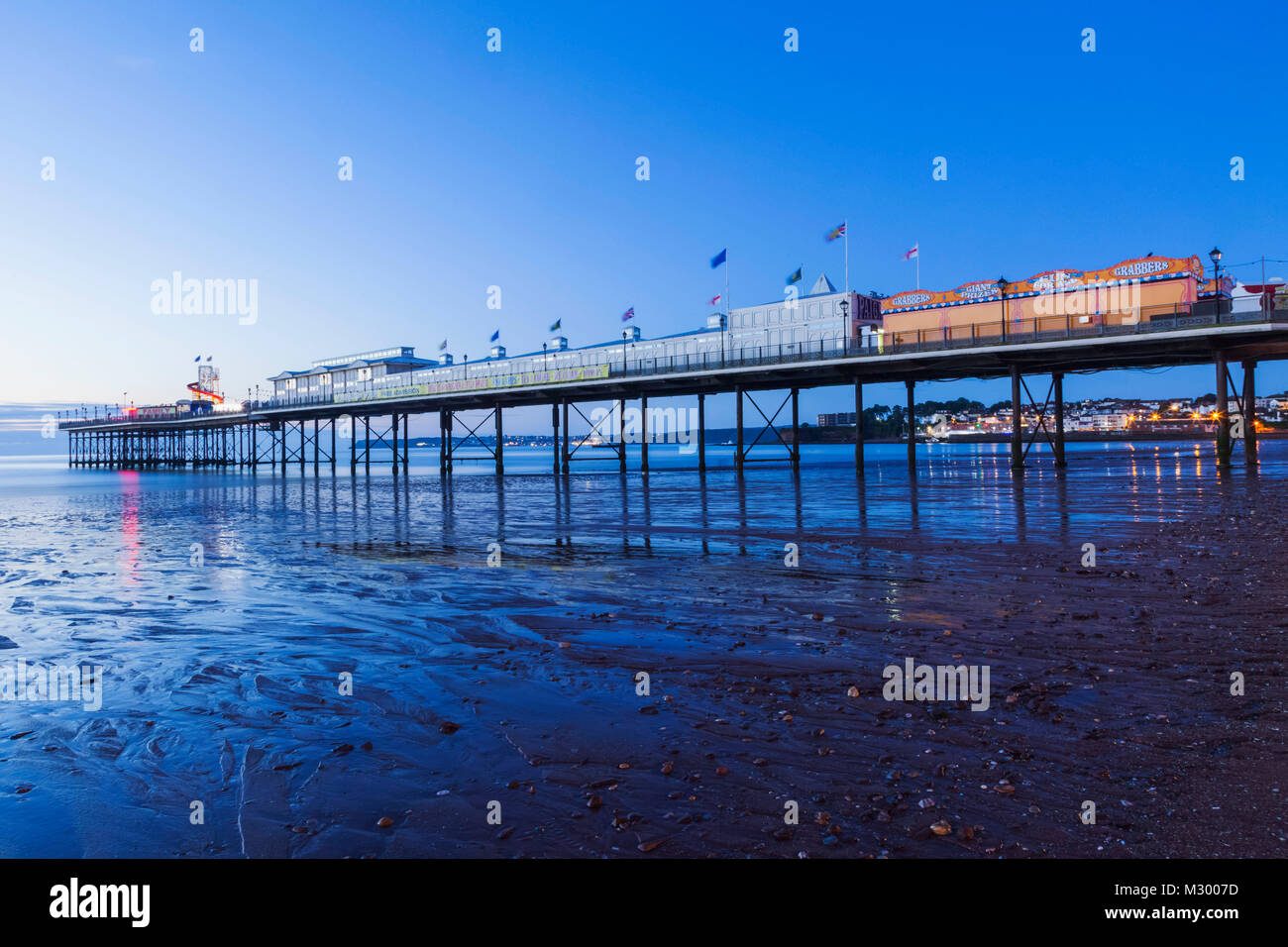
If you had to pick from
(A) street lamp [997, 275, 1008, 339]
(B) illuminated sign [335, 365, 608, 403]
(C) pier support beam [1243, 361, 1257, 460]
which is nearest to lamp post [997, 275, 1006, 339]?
(A) street lamp [997, 275, 1008, 339]

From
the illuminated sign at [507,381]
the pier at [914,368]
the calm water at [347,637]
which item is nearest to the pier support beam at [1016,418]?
the pier at [914,368]

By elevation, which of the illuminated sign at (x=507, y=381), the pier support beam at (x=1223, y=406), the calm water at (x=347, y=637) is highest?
the illuminated sign at (x=507, y=381)

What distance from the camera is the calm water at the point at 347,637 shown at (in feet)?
13.8

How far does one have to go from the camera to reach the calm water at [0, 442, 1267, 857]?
4.20 metres

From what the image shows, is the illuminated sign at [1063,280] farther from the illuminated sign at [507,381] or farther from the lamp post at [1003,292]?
the illuminated sign at [507,381]

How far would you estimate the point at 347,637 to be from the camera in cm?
831

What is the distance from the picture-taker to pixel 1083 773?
13.5ft

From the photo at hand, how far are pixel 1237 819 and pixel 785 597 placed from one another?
6152 mm

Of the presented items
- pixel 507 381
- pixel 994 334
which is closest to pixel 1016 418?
pixel 994 334

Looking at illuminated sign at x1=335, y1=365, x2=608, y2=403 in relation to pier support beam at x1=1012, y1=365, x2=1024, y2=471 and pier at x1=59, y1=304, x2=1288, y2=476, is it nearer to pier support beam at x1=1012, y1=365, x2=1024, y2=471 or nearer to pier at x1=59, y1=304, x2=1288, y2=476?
pier at x1=59, y1=304, x2=1288, y2=476

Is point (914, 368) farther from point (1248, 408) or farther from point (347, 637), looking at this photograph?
point (347, 637)

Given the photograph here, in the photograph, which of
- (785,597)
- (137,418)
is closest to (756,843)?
(785,597)
